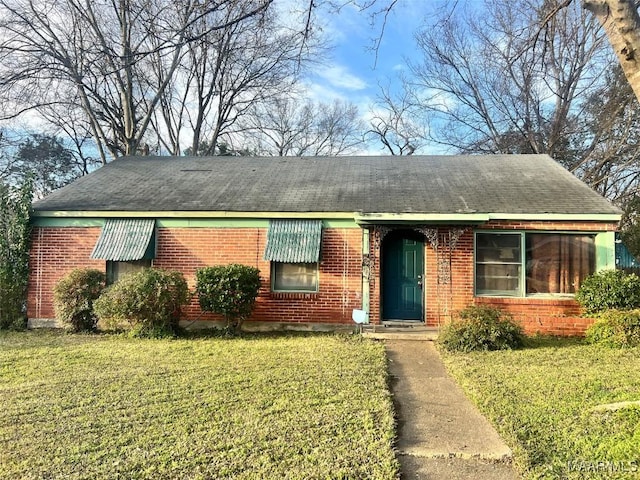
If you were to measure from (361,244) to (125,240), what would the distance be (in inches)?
213

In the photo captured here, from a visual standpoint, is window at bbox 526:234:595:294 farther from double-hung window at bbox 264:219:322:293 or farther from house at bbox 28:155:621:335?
double-hung window at bbox 264:219:322:293

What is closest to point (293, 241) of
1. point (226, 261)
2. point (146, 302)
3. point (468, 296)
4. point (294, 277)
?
point (294, 277)

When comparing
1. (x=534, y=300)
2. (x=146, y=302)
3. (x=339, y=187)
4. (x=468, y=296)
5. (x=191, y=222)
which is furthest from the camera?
(x=339, y=187)

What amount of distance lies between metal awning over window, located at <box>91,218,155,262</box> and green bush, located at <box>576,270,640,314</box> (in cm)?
940

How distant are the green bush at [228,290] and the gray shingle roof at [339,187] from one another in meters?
1.56

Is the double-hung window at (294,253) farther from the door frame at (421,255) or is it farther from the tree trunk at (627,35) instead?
the tree trunk at (627,35)

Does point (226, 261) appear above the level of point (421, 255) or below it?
below

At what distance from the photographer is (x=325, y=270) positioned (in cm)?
979

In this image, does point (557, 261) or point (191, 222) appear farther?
point (191, 222)

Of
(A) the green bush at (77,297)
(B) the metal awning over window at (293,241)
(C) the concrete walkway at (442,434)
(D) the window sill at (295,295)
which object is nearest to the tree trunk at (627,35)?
(C) the concrete walkway at (442,434)

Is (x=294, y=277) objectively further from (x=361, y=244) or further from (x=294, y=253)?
(x=361, y=244)

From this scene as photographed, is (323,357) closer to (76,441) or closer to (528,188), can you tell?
(76,441)

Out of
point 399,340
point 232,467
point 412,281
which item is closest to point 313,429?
point 232,467

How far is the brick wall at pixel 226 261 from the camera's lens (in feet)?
32.0
